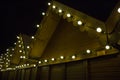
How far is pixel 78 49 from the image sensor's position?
25.0ft

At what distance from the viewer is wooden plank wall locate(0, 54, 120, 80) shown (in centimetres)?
578

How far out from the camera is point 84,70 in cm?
690

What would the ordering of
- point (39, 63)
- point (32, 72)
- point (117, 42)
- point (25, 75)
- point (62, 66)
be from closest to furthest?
point (117, 42) < point (62, 66) < point (39, 63) < point (32, 72) < point (25, 75)

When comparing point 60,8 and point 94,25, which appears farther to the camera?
point 60,8

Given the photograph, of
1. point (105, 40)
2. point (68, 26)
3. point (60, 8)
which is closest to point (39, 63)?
point (68, 26)

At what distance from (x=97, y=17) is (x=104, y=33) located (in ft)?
3.17

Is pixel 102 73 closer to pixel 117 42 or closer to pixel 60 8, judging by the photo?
pixel 117 42

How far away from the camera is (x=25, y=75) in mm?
12508

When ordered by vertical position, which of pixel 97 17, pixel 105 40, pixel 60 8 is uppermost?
pixel 60 8

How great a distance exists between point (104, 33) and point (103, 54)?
34.5 inches

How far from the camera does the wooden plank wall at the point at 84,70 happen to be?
19.0ft

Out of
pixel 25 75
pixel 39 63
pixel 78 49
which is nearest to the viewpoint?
pixel 78 49

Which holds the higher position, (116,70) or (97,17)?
(97,17)

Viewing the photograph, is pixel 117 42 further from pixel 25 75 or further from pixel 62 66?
pixel 25 75
